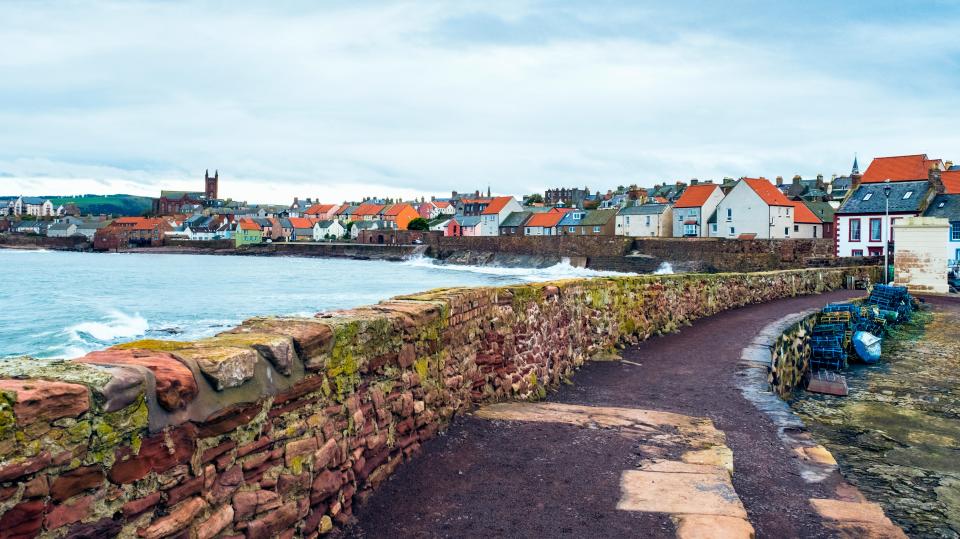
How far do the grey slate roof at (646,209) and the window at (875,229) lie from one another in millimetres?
31009

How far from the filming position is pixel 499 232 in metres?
104

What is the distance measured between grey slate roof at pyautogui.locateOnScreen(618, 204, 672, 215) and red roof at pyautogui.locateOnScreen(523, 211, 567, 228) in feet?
49.5

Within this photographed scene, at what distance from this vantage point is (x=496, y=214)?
343ft

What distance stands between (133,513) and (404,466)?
2.65m

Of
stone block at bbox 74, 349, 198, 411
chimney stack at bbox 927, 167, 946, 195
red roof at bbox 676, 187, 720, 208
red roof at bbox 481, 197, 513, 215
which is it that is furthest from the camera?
red roof at bbox 481, 197, 513, 215

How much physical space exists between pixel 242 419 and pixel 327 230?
13046 cm

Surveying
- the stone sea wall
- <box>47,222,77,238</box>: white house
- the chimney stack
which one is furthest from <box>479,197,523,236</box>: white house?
Answer: the stone sea wall

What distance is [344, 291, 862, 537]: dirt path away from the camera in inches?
181

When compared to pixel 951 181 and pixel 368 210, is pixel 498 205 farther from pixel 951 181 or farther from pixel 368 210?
pixel 951 181

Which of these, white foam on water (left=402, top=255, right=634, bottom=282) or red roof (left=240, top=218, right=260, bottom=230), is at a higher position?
red roof (left=240, top=218, right=260, bottom=230)

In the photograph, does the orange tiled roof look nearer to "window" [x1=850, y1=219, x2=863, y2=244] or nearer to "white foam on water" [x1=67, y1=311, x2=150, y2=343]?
"white foam on water" [x1=67, y1=311, x2=150, y2=343]

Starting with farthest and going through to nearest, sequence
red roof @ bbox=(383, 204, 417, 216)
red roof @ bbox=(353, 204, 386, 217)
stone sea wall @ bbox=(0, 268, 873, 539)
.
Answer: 1. red roof @ bbox=(353, 204, 386, 217)
2. red roof @ bbox=(383, 204, 417, 216)
3. stone sea wall @ bbox=(0, 268, 873, 539)

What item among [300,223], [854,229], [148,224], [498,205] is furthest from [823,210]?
[148,224]

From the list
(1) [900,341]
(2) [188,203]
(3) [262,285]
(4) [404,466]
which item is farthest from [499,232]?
(2) [188,203]
